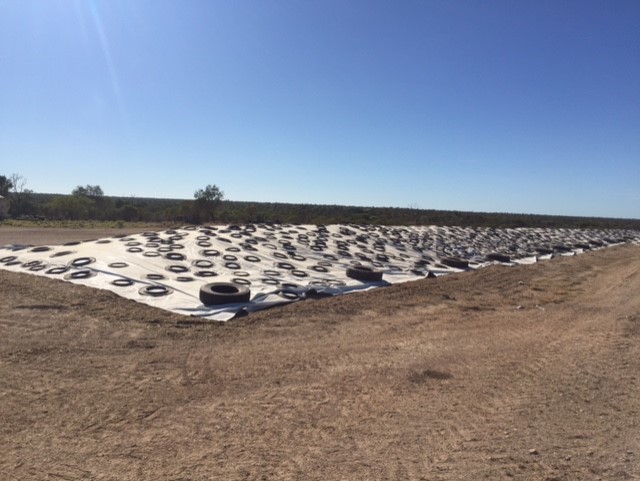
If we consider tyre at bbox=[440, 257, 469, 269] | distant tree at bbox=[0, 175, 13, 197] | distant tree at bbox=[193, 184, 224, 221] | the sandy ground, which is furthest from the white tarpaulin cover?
distant tree at bbox=[0, 175, 13, 197]

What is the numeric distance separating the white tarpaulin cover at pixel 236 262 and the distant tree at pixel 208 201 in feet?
69.1

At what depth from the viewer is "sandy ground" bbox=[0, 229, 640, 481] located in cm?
363

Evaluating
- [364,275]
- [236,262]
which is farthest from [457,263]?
Result: [236,262]

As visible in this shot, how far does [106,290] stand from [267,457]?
23.5ft

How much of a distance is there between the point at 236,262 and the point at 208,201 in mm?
28581

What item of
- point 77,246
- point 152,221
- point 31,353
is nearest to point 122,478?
point 31,353

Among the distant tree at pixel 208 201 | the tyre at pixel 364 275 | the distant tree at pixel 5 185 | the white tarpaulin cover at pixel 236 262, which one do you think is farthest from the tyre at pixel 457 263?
the distant tree at pixel 5 185

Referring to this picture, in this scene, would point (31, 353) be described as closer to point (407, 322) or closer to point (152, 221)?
point (407, 322)

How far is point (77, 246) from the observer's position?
13.1 meters

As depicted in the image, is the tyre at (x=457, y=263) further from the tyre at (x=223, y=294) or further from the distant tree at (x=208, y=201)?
the distant tree at (x=208, y=201)

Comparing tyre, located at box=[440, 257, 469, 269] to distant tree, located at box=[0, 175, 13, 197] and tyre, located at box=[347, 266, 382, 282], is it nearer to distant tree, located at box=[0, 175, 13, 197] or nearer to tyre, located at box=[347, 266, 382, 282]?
tyre, located at box=[347, 266, 382, 282]

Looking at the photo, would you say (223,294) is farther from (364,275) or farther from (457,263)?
(457,263)

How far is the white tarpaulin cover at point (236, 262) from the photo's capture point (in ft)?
31.9

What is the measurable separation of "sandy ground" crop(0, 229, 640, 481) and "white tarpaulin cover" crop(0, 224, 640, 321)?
30.2 inches
